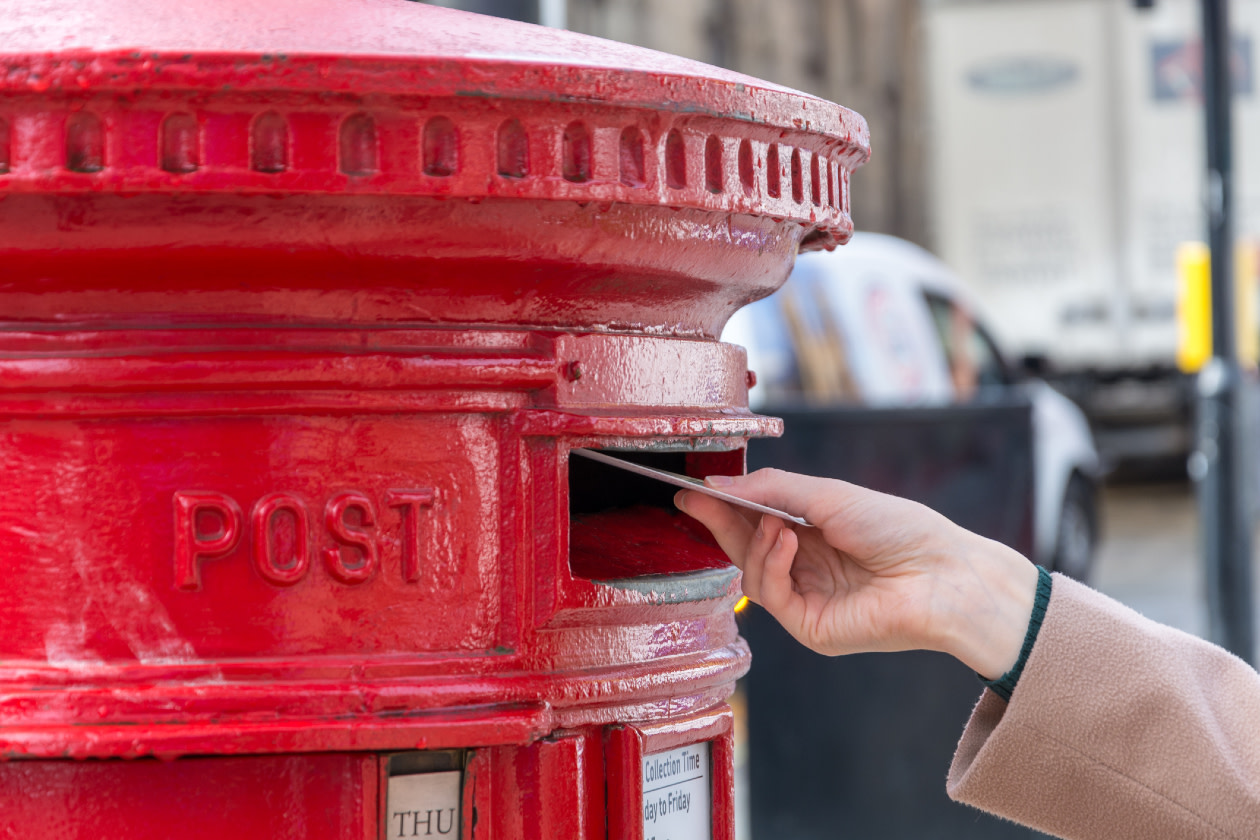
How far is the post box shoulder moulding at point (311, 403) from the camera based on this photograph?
1.12 metres

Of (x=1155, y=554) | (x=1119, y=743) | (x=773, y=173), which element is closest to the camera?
(x=773, y=173)

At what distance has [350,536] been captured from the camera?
1.21m

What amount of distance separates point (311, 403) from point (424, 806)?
1.15ft

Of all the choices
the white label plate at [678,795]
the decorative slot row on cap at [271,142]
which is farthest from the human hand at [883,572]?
the decorative slot row on cap at [271,142]

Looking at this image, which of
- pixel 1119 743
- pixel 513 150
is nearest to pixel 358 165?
pixel 513 150

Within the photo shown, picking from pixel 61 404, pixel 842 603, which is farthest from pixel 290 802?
pixel 842 603

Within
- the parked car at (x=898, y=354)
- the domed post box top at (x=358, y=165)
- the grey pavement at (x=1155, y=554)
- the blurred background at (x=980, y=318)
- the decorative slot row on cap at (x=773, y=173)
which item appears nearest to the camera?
the domed post box top at (x=358, y=165)

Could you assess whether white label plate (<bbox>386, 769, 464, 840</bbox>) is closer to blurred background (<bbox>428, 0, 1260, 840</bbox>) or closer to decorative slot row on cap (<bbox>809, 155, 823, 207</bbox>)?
decorative slot row on cap (<bbox>809, 155, 823, 207</bbox>)

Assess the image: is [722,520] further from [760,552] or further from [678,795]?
[678,795]

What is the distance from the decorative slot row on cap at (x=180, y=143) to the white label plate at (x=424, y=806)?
20.5 inches

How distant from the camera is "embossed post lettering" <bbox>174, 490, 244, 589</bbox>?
119cm

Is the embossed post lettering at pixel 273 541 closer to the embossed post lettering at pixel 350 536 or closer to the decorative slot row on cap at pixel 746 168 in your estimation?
the embossed post lettering at pixel 350 536

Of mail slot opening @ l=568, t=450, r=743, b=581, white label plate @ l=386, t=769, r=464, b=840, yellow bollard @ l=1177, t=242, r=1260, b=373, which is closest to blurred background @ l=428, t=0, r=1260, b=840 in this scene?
yellow bollard @ l=1177, t=242, r=1260, b=373

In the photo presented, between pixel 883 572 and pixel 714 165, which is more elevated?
pixel 714 165
